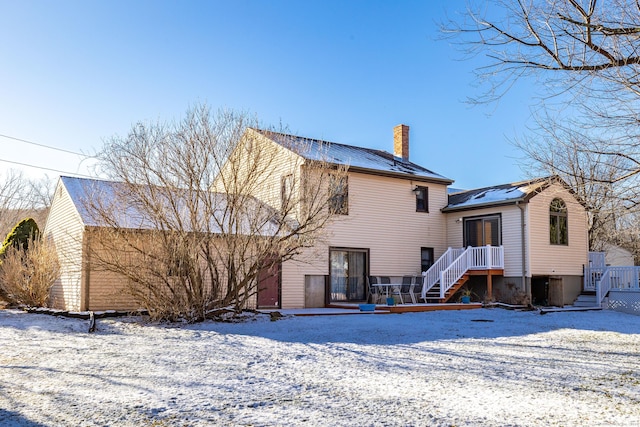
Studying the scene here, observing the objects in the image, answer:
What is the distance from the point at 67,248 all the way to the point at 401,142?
12936mm

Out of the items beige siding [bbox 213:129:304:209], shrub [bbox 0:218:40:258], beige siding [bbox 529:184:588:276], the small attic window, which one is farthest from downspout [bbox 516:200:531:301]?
shrub [bbox 0:218:40:258]

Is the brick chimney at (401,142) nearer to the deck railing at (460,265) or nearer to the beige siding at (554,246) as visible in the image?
the deck railing at (460,265)

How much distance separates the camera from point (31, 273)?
1556cm

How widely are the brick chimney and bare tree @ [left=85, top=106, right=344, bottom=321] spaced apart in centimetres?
1025

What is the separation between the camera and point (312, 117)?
1638cm

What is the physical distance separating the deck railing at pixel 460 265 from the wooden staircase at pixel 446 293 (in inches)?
5.3

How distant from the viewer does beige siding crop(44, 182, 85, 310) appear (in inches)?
560

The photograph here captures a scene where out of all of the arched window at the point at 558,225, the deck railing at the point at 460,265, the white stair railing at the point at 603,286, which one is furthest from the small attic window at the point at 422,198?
the white stair railing at the point at 603,286

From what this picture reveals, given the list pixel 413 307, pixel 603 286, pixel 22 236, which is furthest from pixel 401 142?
pixel 22 236

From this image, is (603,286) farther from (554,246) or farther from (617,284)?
(554,246)

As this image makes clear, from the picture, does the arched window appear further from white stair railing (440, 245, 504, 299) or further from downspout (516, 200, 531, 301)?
white stair railing (440, 245, 504, 299)

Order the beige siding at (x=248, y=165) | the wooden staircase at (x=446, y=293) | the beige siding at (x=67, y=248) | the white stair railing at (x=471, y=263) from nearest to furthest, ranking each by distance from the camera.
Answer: the beige siding at (x=248, y=165) < the beige siding at (x=67, y=248) < the white stair railing at (x=471, y=263) < the wooden staircase at (x=446, y=293)

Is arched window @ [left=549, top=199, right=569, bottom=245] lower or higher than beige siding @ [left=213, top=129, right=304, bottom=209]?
lower

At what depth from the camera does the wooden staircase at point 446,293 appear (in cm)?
1794
